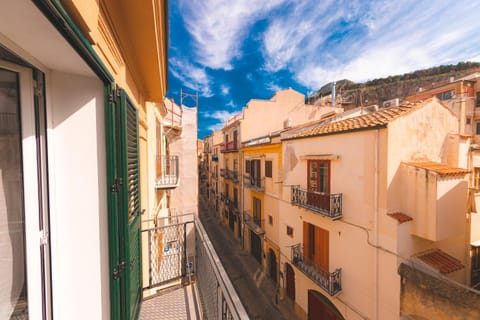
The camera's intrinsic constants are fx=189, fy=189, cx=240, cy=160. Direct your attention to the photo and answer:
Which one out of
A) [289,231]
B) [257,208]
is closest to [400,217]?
[289,231]

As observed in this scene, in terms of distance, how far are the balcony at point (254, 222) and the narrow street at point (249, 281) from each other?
238cm

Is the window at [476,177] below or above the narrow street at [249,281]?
above

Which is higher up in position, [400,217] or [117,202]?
[117,202]

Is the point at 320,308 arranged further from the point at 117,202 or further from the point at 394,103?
the point at 394,103

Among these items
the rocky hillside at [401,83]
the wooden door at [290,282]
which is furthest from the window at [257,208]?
the rocky hillside at [401,83]

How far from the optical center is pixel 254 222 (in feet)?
41.4

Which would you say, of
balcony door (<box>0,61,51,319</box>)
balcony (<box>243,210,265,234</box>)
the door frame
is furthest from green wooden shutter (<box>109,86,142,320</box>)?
balcony (<box>243,210,265,234</box>)

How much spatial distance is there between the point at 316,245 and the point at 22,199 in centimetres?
815

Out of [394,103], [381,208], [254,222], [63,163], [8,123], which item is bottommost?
[254,222]

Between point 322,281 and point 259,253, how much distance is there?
616cm

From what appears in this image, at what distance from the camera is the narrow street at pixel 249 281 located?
866 centimetres

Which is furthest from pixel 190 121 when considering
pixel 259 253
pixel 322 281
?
pixel 322 281

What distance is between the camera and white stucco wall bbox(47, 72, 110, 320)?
1535 millimetres

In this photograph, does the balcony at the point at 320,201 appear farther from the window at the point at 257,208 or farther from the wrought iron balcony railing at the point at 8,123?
the wrought iron balcony railing at the point at 8,123
